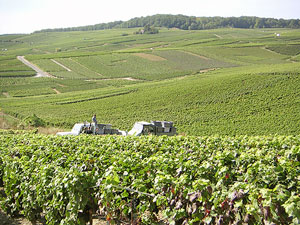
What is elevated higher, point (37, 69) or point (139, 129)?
point (139, 129)

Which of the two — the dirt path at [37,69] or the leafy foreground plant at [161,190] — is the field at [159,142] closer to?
the leafy foreground plant at [161,190]

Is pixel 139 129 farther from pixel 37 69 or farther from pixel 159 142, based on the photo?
pixel 37 69

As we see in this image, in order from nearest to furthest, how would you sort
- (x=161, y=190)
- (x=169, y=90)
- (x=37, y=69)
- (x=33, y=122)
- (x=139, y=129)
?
(x=161, y=190) → (x=139, y=129) → (x=33, y=122) → (x=169, y=90) → (x=37, y=69)

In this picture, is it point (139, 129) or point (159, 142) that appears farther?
point (139, 129)

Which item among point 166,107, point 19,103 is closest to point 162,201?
point 166,107

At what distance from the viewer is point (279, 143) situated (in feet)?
45.4

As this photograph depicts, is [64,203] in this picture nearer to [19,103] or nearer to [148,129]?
[148,129]

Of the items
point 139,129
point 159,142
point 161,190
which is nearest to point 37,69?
point 139,129

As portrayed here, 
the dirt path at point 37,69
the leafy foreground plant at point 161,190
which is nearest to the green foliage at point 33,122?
the leafy foreground plant at point 161,190

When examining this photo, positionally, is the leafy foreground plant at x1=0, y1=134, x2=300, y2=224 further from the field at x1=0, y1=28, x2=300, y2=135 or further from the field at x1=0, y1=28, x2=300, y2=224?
the field at x1=0, y1=28, x2=300, y2=135

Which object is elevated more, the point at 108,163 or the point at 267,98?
the point at 108,163

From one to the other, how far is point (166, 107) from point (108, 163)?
42666mm

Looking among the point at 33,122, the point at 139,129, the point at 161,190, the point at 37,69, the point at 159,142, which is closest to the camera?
the point at 161,190

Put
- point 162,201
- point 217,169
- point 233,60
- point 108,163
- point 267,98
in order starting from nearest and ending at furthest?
point 162,201 → point 217,169 → point 108,163 → point 267,98 → point 233,60
